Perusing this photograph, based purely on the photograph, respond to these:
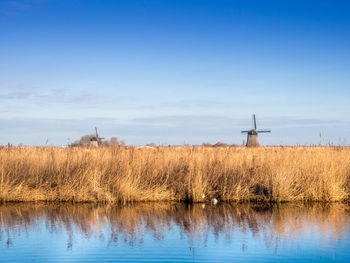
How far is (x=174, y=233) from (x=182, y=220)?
1137 mm

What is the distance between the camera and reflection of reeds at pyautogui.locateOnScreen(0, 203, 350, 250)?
7684 millimetres

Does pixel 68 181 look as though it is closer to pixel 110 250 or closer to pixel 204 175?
pixel 204 175

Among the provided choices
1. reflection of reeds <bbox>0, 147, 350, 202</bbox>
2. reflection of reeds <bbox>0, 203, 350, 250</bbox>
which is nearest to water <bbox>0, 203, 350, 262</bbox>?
reflection of reeds <bbox>0, 203, 350, 250</bbox>

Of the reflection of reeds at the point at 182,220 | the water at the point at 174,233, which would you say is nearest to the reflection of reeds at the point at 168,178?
the reflection of reeds at the point at 182,220

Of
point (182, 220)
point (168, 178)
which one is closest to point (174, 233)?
point (182, 220)

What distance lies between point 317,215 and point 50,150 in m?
9.13

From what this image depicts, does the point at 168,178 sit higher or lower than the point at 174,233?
higher

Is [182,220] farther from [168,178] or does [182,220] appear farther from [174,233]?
[168,178]

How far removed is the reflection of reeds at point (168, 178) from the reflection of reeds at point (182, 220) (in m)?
0.54

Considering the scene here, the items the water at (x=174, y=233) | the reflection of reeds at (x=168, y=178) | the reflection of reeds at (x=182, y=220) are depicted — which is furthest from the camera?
the reflection of reeds at (x=168, y=178)

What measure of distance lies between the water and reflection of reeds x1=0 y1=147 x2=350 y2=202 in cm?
73

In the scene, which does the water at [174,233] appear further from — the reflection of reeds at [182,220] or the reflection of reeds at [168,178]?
the reflection of reeds at [168,178]

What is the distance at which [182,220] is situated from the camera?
8.87m

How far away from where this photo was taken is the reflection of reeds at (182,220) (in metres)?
7.68
